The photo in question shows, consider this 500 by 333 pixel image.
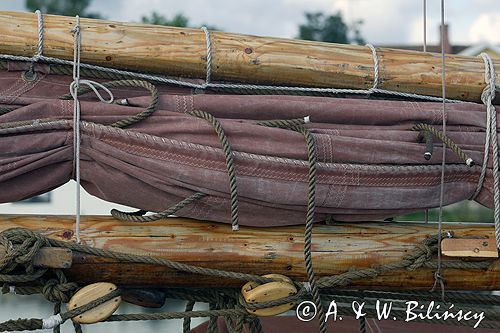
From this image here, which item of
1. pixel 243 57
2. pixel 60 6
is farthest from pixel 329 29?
pixel 243 57

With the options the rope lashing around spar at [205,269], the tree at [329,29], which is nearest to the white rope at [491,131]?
the rope lashing around spar at [205,269]

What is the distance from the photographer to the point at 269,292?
209 cm

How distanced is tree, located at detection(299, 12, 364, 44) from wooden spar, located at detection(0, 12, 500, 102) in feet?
98.3

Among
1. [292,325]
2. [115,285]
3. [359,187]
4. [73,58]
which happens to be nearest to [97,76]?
[73,58]

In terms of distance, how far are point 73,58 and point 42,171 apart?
35cm

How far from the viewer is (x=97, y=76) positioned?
7.47 feet

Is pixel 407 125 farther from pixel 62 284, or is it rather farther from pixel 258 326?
pixel 62 284

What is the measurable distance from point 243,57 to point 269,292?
28.3 inches

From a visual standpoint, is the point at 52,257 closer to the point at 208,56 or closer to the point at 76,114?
the point at 76,114

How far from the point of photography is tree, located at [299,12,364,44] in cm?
3228

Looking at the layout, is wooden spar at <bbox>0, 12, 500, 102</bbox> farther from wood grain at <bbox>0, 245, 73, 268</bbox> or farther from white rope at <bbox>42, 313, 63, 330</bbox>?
white rope at <bbox>42, 313, 63, 330</bbox>

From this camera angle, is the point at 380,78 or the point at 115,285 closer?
the point at 115,285

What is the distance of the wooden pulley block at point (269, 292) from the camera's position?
2.09m

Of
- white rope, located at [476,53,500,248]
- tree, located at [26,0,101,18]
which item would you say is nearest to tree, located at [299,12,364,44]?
tree, located at [26,0,101,18]
